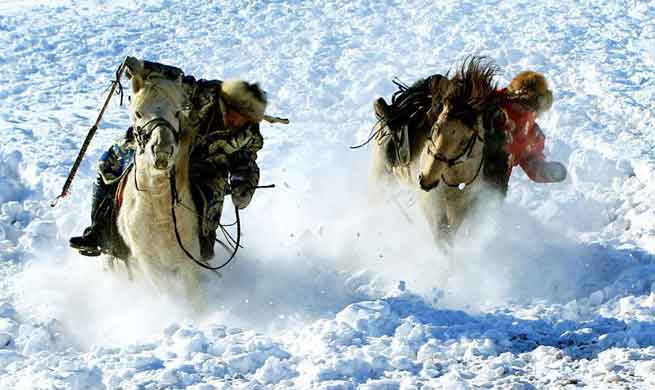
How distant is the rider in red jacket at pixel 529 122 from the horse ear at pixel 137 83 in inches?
135

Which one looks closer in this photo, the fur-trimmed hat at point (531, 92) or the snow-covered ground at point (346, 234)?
the snow-covered ground at point (346, 234)

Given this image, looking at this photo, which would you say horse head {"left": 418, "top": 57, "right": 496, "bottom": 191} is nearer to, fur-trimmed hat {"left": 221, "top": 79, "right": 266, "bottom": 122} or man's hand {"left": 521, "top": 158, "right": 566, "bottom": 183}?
man's hand {"left": 521, "top": 158, "right": 566, "bottom": 183}

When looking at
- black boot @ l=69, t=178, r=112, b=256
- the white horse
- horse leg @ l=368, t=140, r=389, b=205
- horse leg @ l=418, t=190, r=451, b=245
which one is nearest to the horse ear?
the white horse

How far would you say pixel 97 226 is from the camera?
668 cm

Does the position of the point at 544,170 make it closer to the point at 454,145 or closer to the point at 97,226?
the point at 454,145

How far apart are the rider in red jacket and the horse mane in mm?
3247

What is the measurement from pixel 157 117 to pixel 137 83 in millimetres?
286

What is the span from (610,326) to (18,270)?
5.12 meters

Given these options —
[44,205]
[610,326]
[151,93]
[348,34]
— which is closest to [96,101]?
[44,205]

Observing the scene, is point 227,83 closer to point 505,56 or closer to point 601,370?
point 601,370

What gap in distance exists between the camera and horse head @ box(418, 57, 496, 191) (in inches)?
266

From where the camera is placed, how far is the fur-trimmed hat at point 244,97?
257 inches

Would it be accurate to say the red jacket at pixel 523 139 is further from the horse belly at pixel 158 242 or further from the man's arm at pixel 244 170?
the horse belly at pixel 158 242

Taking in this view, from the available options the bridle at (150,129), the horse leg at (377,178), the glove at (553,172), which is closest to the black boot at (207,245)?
the bridle at (150,129)
